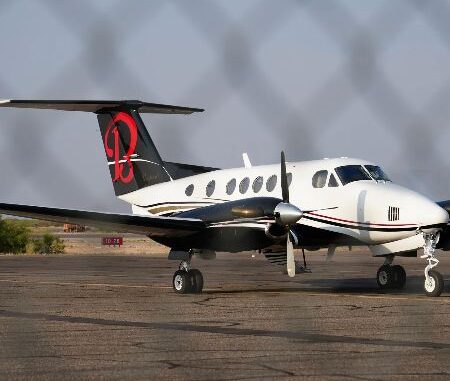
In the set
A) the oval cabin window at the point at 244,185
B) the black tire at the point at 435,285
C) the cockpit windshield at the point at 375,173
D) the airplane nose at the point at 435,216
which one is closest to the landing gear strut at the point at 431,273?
the black tire at the point at 435,285

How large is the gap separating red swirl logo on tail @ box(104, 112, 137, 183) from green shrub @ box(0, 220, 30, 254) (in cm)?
3146

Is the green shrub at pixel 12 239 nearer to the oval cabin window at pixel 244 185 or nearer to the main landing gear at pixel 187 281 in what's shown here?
the main landing gear at pixel 187 281

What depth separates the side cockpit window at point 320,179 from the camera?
2005 cm

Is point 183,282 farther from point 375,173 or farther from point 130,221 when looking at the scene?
point 375,173

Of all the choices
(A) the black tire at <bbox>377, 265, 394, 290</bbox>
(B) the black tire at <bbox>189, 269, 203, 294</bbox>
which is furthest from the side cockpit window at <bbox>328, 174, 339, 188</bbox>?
(B) the black tire at <bbox>189, 269, 203, 294</bbox>

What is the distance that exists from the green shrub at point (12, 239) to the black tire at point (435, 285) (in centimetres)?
3949

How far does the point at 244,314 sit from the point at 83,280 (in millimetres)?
12127

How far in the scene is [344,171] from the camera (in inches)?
787

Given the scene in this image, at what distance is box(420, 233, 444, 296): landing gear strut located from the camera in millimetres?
18609

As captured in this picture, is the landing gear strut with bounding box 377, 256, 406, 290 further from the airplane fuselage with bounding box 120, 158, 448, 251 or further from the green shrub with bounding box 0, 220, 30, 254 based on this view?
the green shrub with bounding box 0, 220, 30, 254

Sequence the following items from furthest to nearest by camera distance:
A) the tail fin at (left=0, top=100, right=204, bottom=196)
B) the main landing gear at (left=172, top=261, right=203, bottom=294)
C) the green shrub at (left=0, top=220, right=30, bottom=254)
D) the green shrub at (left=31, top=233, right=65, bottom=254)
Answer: the green shrub at (left=31, top=233, right=65, bottom=254), the green shrub at (left=0, top=220, right=30, bottom=254), the tail fin at (left=0, top=100, right=204, bottom=196), the main landing gear at (left=172, top=261, right=203, bottom=294)

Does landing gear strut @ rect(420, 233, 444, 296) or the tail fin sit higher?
the tail fin

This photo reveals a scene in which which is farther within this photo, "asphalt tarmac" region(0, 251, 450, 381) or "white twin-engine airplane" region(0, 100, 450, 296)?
"white twin-engine airplane" region(0, 100, 450, 296)

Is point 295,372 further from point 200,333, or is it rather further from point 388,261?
point 388,261
